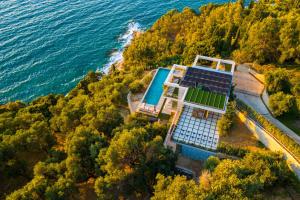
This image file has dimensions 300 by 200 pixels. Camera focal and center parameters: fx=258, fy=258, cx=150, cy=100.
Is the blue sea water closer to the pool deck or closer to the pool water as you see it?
the pool water

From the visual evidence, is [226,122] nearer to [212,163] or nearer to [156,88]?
[212,163]

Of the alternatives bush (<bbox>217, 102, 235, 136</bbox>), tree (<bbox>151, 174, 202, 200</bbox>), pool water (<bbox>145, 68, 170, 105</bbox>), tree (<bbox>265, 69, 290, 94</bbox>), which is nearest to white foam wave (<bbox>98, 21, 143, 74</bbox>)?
pool water (<bbox>145, 68, 170, 105</bbox>)

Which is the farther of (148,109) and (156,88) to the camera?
(156,88)

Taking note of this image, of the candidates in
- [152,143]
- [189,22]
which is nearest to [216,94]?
[152,143]

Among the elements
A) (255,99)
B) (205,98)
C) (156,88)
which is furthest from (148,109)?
(255,99)

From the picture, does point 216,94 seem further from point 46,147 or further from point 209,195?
point 46,147

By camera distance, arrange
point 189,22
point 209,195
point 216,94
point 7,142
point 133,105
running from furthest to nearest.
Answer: point 189,22
point 133,105
point 216,94
point 7,142
point 209,195
